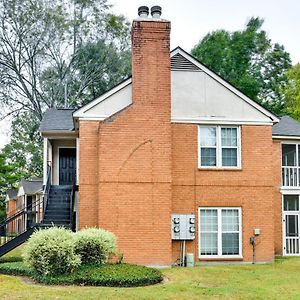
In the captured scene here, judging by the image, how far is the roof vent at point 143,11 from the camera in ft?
62.1

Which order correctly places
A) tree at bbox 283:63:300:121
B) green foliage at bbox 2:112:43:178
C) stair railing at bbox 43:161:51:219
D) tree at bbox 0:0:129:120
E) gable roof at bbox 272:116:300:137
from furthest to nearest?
green foliage at bbox 2:112:43:178, tree at bbox 283:63:300:121, tree at bbox 0:0:129:120, gable roof at bbox 272:116:300:137, stair railing at bbox 43:161:51:219

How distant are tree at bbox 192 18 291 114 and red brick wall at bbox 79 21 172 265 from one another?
28.3m

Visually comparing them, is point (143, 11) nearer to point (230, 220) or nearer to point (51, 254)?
point (230, 220)

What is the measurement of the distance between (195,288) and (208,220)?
6.31 m

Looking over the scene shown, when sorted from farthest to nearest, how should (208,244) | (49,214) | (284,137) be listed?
(284,137)
(49,214)
(208,244)

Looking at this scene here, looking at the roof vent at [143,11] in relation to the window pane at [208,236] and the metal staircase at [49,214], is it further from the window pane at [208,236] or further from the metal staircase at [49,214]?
the window pane at [208,236]

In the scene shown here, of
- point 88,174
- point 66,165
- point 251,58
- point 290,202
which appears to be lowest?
point 290,202

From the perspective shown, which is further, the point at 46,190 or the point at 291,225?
the point at 291,225

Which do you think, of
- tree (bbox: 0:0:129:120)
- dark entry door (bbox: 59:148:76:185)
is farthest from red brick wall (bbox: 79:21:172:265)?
tree (bbox: 0:0:129:120)

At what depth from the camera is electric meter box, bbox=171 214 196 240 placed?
1867cm

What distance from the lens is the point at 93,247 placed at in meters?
15.3

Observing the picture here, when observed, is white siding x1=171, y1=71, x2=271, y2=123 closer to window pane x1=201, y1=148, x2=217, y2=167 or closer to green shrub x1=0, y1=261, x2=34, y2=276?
window pane x1=201, y1=148, x2=217, y2=167

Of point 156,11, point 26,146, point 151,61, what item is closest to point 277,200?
point 151,61

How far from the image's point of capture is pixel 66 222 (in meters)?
19.2
